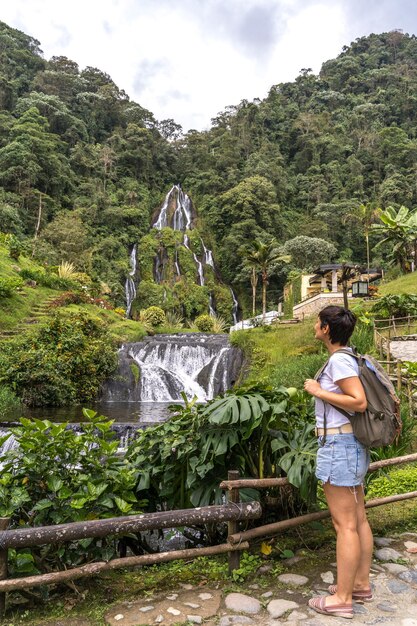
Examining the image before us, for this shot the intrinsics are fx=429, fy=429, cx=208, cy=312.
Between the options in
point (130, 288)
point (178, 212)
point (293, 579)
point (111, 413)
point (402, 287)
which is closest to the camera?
point (293, 579)

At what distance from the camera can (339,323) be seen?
2.51 m

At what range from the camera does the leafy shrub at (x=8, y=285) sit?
16188mm

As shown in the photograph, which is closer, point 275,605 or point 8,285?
point 275,605

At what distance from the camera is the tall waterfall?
15195 mm

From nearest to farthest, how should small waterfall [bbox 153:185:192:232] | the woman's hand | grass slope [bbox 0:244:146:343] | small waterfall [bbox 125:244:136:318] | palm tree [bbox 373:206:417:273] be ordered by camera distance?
the woman's hand < grass slope [bbox 0:244:146:343] < palm tree [bbox 373:206:417:273] < small waterfall [bbox 125:244:136:318] < small waterfall [bbox 153:185:192:232]

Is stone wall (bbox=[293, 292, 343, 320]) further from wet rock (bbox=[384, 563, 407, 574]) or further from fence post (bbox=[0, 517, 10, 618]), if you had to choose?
fence post (bbox=[0, 517, 10, 618])

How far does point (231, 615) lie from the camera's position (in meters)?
2.44

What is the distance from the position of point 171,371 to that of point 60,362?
4.37 m

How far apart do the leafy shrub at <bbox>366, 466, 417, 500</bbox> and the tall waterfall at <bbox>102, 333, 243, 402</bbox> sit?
10.5 metres

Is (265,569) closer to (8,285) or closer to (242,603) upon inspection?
(242,603)

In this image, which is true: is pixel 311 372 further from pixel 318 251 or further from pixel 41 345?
pixel 318 251

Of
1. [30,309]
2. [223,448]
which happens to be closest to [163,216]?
[30,309]

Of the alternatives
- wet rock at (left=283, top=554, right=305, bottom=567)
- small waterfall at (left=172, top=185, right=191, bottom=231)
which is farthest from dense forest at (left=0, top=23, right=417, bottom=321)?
wet rock at (left=283, top=554, right=305, bottom=567)

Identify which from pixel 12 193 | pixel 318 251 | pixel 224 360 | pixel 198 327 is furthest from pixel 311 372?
pixel 12 193
